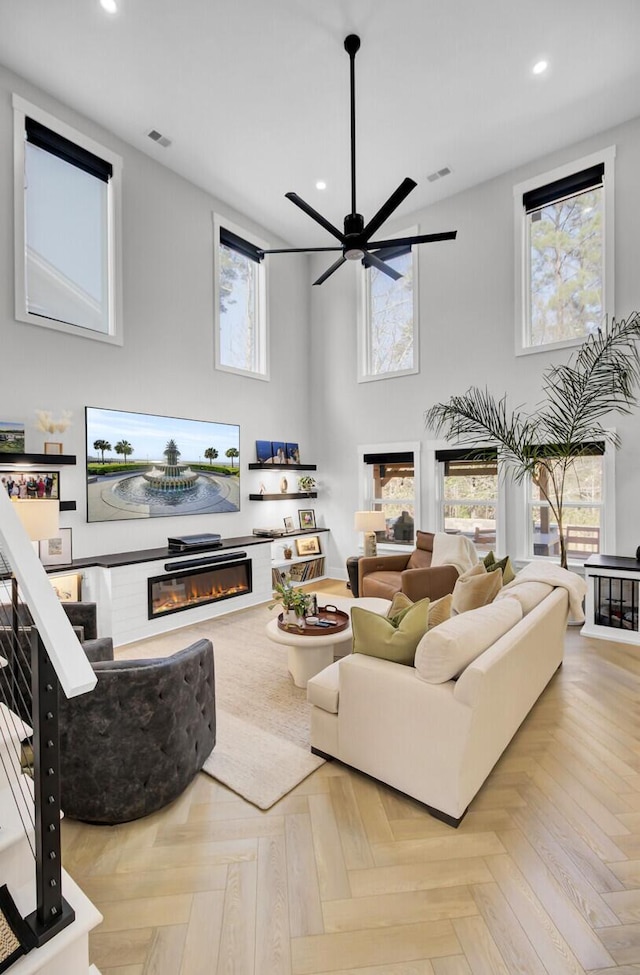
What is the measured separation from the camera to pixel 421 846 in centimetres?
191

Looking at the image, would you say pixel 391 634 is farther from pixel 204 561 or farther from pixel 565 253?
pixel 565 253

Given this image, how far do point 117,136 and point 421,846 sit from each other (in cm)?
659

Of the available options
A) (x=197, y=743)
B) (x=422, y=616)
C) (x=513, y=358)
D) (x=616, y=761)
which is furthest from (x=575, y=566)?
(x=197, y=743)

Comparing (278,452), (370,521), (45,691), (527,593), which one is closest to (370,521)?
(370,521)

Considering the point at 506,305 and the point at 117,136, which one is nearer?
the point at 117,136

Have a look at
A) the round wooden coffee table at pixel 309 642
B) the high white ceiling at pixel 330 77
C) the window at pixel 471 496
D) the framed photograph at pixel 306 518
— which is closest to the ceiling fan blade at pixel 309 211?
the high white ceiling at pixel 330 77

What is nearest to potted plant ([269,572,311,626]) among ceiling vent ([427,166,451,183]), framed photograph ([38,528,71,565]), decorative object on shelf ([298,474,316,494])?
framed photograph ([38,528,71,565])

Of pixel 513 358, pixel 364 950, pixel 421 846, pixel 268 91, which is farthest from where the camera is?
pixel 513 358

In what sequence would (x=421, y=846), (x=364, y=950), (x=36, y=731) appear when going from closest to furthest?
(x=36, y=731), (x=364, y=950), (x=421, y=846)

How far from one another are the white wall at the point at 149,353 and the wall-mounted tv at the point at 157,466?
0.11m

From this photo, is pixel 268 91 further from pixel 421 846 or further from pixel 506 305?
pixel 421 846

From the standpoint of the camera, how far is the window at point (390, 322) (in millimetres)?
6500

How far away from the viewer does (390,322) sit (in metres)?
6.79

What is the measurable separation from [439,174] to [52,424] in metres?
5.31
